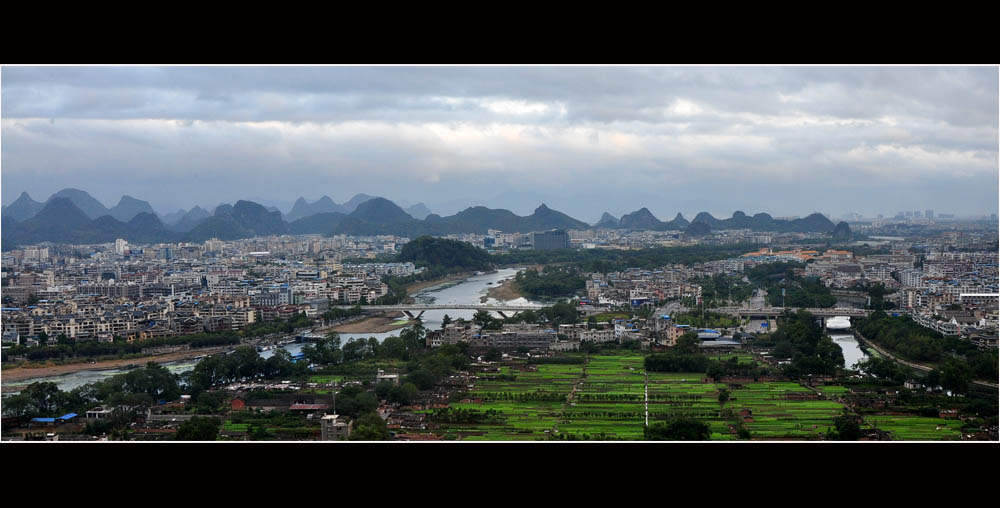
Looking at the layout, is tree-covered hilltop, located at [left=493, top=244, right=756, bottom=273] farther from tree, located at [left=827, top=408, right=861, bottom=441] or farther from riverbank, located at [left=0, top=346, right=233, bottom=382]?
tree, located at [left=827, top=408, right=861, bottom=441]

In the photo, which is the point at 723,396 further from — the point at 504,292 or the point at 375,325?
the point at 504,292

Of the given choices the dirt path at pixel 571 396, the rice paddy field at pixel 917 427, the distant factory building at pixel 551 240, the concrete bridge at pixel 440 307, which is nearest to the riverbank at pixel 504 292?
the concrete bridge at pixel 440 307

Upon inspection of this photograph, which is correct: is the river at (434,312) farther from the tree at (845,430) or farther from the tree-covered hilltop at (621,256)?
the tree at (845,430)

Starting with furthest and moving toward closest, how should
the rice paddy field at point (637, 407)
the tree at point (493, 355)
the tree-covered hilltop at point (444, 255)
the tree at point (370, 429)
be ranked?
the tree-covered hilltop at point (444, 255)
the tree at point (493, 355)
the rice paddy field at point (637, 407)
the tree at point (370, 429)

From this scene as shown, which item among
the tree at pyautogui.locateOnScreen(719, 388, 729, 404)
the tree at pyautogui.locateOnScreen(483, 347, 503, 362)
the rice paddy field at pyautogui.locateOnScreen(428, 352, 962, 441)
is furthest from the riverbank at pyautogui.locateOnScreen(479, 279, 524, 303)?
the tree at pyautogui.locateOnScreen(719, 388, 729, 404)

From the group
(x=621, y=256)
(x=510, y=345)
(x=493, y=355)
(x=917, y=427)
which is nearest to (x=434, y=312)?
(x=510, y=345)

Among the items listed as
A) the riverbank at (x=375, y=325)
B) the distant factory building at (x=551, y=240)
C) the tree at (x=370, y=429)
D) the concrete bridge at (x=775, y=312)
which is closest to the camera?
the tree at (x=370, y=429)
